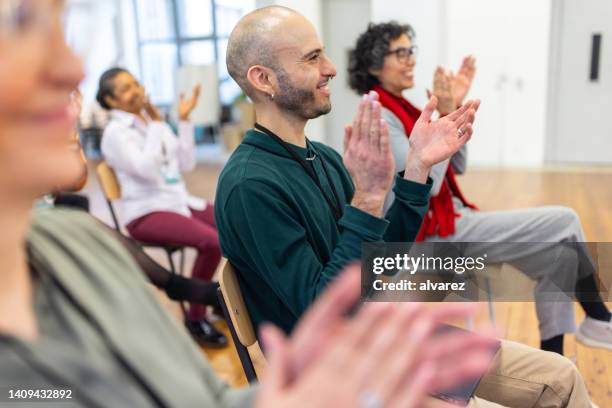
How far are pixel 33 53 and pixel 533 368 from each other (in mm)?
1296

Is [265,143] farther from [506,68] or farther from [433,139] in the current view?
[506,68]

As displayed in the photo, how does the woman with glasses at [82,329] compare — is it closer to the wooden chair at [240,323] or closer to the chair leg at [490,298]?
the wooden chair at [240,323]

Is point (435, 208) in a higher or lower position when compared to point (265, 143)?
lower

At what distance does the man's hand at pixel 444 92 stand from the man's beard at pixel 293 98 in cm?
94

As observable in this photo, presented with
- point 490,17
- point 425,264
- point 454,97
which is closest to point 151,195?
point 454,97

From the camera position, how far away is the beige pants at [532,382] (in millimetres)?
1360

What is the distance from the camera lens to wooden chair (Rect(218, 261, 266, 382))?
1277 mm

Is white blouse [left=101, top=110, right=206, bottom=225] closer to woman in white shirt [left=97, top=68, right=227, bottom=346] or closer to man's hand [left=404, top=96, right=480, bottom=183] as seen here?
woman in white shirt [left=97, top=68, right=227, bottom=346]

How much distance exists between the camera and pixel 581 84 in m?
6.32

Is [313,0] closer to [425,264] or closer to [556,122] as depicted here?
[425,264]

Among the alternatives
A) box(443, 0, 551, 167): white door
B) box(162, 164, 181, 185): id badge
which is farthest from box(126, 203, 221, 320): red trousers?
box(443, 0, 551, 167): white door

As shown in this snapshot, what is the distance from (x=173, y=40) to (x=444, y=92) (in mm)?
8188

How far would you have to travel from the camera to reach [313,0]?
3.90 m

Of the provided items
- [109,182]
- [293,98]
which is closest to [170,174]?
[109,182]
